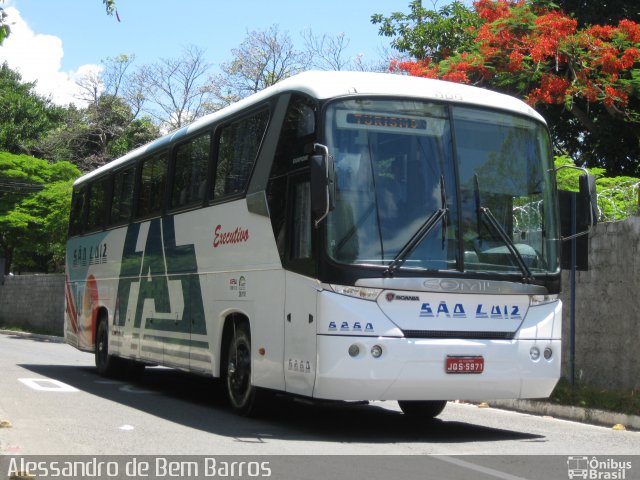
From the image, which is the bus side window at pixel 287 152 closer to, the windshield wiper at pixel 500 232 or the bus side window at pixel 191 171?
the windshield wiper at pixel 500 232

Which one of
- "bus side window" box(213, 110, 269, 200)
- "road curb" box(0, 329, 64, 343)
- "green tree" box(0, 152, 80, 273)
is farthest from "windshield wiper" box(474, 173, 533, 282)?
"green tree" box(0, 152, 80, 273)

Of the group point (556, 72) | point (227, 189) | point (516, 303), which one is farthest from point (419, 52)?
point (516, 303)

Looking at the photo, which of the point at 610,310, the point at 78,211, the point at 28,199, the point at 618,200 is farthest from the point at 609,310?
the point at 28,199

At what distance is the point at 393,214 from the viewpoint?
903 centimetres

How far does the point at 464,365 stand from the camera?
9.09m

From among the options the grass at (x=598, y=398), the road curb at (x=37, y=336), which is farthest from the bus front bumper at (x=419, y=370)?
the road curb at (x=37, y=336)

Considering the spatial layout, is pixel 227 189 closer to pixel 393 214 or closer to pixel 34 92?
pixel 393 214

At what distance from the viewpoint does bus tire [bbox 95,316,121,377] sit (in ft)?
54.8

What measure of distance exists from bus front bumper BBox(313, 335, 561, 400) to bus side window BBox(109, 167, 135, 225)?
25.1 feet

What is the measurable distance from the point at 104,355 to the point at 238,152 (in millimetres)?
7067

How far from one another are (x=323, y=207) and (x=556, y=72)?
12.5 m

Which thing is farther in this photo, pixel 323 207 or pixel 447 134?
pixel 447 134
